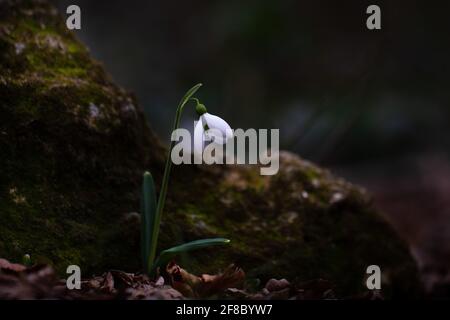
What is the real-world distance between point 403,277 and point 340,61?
25.4 ft

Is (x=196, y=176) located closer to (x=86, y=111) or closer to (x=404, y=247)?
(x=86, y=111)

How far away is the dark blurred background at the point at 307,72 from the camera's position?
6773mm

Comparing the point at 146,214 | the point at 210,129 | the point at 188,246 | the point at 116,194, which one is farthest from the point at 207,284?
the point at 116,194

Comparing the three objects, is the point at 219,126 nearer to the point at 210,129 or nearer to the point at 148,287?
the point at 210,129

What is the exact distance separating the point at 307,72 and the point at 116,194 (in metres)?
8.14

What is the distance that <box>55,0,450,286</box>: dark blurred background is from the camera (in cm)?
677

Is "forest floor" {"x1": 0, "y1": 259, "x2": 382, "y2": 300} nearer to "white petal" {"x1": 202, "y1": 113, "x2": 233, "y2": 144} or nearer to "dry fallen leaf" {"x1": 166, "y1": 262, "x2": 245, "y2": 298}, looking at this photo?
"dry fallen leaf" {"x1": 166, "y1": 262, "x2": 245, "y2": 298}

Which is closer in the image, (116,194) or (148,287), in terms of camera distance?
(148,287)

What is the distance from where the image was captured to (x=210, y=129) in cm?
194

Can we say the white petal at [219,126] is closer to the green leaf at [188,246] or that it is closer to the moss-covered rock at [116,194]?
the green leaf at [188,246]

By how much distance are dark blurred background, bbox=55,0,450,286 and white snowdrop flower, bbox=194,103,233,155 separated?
12.1 feet

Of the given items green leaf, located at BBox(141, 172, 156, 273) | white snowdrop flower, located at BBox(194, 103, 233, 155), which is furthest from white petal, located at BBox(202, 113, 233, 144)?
green leaf, located at BBox(141, 172, 156, 273)

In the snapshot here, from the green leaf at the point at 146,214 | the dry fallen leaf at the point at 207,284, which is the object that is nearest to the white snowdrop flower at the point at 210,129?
the green leaf at the point at 146,214
